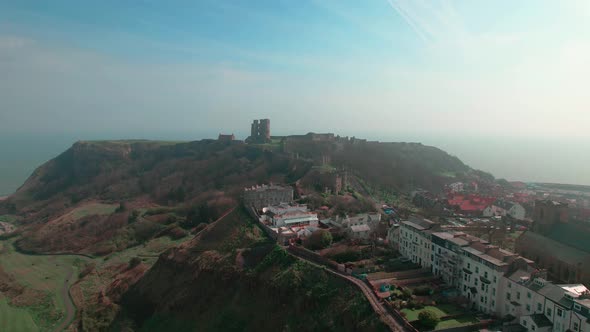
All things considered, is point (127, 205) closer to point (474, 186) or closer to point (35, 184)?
point (35, 184)

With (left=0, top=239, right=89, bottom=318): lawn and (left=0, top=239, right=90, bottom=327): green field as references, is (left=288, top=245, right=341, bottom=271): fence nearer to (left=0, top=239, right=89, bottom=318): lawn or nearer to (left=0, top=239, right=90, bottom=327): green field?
(left=0, top=239, right=90, bottom=327): green field

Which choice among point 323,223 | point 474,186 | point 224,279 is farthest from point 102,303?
point 474,186

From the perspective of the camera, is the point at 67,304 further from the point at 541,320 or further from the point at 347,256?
the point at 541,320

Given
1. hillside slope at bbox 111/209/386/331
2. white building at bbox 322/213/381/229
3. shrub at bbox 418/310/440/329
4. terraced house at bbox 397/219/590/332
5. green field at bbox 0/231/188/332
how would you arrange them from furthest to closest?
1. white building at bbox 322/213/381/229
2. green field at bbox 0/231/188/332
3. hillside slope at bbox 111/209/386/331
4. shrub at bbox 418/310/440/329
5. terraced house at bbox 397/219/590/332

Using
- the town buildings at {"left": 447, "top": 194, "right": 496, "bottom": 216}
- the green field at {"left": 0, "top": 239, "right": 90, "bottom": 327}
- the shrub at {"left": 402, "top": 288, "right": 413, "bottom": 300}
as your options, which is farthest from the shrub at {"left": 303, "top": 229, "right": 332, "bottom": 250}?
the town buildings at {"left": 447, "top": 194, "right": 496, "bottom": 216}

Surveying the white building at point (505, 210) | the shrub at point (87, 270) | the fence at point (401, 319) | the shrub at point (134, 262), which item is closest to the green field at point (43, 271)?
the shrub at point (87, 270)

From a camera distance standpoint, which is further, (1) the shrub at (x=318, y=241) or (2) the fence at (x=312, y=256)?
(1) the shrub at (x=318, y=241)

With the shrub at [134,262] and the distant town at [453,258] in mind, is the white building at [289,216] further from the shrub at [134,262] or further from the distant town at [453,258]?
the shrub at [134,262]
